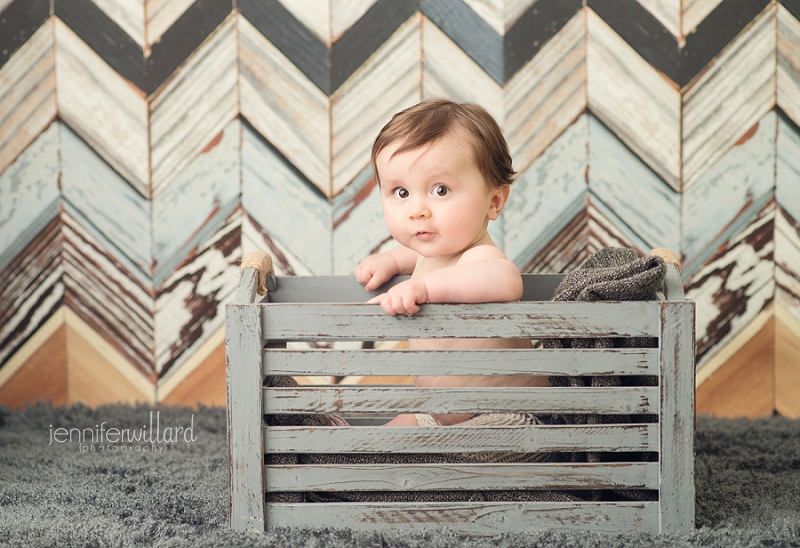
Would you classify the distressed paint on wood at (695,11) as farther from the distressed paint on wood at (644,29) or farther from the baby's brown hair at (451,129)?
the baby's brown hair at (451,129)

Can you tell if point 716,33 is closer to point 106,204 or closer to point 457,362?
point 457,362

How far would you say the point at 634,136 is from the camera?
4.63 feet

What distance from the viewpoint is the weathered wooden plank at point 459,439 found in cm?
84

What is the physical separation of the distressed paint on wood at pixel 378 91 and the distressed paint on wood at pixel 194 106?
0.24m

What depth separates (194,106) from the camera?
144 centimetres

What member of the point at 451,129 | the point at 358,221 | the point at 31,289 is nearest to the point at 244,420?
the point at 451,129

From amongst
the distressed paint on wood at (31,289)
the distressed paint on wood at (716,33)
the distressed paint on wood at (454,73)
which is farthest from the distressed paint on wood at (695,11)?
the distressed paint on wood at (31,289)

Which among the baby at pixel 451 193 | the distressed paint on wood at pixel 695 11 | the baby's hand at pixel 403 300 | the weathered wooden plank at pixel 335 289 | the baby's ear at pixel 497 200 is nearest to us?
the baby's hand at pixel 403 300

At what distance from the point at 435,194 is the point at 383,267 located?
0.79 feet

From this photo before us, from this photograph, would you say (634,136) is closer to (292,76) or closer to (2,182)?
(292,76)

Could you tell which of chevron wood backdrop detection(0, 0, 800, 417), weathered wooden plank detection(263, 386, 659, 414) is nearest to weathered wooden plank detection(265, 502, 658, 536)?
weathered wooden plank detection(263, 386, 659, 414)

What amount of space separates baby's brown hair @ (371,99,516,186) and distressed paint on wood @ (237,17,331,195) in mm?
441

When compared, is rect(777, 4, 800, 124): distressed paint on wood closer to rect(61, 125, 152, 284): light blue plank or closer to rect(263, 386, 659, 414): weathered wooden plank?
rect(263, 386, 659, 414): weathered wooden plank

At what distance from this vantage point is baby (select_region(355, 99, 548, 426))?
3.03 ft
